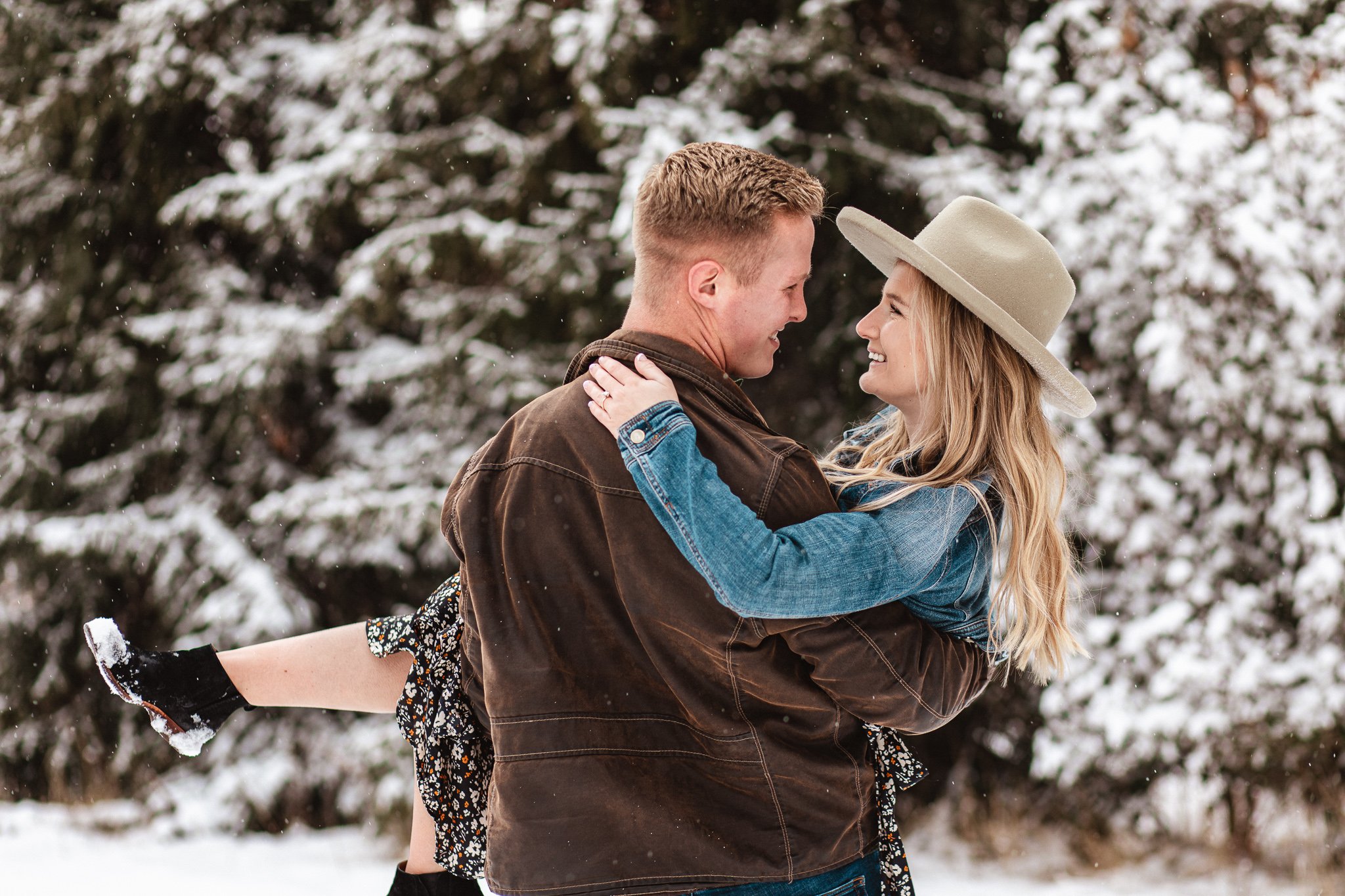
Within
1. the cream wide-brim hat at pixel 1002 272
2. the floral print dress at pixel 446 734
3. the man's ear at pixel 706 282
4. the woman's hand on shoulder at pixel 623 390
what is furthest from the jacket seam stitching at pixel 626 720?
the cream wide-brim hat at pixel 1002 272

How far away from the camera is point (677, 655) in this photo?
172 centimetres

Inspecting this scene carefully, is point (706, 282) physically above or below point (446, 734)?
above

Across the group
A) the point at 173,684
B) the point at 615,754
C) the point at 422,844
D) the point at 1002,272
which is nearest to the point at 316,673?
the point at 173,684

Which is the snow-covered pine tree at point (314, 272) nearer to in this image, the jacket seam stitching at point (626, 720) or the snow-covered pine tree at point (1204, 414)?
the snow-covered pine tree at point (1204, 414)

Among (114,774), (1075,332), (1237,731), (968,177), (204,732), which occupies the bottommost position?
(114,774)

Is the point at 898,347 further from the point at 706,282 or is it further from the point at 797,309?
the point at 706,282

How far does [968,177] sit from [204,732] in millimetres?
3817

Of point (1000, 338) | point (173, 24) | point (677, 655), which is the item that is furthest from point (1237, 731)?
point (173, 24)

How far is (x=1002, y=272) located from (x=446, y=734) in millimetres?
1294

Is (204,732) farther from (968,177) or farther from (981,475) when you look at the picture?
(968,177)

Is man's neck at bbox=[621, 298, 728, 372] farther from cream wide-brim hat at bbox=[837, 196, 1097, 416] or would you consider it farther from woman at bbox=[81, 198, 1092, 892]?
cream wide-brim hat at bbox=[837, 196, 1097, 416]

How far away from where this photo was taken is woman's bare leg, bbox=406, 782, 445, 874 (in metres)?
2.18

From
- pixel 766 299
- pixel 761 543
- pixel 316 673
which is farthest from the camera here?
pixel 316 673

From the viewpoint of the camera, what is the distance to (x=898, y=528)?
174 centimetres
